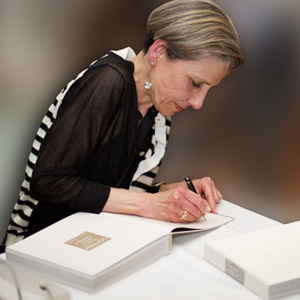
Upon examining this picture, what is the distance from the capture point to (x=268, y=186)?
2.36 meters

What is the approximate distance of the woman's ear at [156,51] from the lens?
1584 millimetres

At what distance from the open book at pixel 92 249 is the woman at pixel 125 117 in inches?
4.4

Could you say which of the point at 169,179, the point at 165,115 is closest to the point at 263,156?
the point at 169,179

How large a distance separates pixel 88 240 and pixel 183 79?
0.67 meters

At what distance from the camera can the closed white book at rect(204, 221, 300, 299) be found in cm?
103

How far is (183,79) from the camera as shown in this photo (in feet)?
5.24

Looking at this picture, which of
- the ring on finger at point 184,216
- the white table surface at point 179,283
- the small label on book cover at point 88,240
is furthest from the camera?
the ring on finger at point 184,216

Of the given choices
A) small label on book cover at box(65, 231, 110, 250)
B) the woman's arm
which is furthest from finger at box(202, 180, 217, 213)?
small label on book cover at box(65, 231, 110, 250)

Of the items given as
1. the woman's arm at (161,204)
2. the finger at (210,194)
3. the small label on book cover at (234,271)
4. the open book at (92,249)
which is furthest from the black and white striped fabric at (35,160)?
the small label on book cover at (234,271)

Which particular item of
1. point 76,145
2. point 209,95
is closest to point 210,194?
point 76,145

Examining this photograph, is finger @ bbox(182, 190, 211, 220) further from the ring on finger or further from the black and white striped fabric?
the black and white striped fabric

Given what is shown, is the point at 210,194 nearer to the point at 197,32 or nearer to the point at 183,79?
the point at 183,79

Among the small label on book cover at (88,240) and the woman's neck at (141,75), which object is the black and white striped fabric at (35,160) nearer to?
the woman's neck at (141,75)

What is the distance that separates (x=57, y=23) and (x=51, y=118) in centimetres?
42
